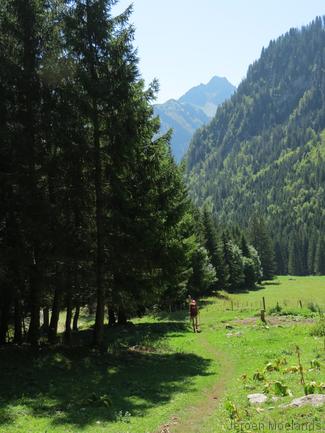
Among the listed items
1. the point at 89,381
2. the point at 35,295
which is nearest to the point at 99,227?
the point at 35,295

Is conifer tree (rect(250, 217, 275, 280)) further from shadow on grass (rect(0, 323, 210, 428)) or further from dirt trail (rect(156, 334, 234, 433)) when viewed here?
dirt trail (rect(156, 334, 234, 433))

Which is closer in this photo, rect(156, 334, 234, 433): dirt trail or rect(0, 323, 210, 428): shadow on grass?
rect(156, 334, 234, 433): dirt trail

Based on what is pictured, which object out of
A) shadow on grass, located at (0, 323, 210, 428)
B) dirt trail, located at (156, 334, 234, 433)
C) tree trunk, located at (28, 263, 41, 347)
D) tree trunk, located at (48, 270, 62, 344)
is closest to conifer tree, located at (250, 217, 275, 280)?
shadow on grass, located at (0, 323, 210, 428)

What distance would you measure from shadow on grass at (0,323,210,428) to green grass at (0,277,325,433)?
0.11ft

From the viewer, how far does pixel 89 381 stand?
18.6 m

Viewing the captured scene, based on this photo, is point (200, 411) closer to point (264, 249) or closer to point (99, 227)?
point (99, 227)

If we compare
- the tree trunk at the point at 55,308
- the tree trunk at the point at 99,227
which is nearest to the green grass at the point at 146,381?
the tree trunk at the point at 55,308

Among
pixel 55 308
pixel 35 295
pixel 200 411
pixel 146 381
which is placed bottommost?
pixel 200 411

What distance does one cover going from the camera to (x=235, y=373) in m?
20.0

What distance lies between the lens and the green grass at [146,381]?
1343cm

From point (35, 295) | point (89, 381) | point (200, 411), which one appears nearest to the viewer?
point (200, 411)

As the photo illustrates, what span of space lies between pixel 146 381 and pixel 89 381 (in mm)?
2285

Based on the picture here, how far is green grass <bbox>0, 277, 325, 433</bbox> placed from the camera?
13.4 meters

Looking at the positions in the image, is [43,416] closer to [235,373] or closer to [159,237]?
[235,373]
